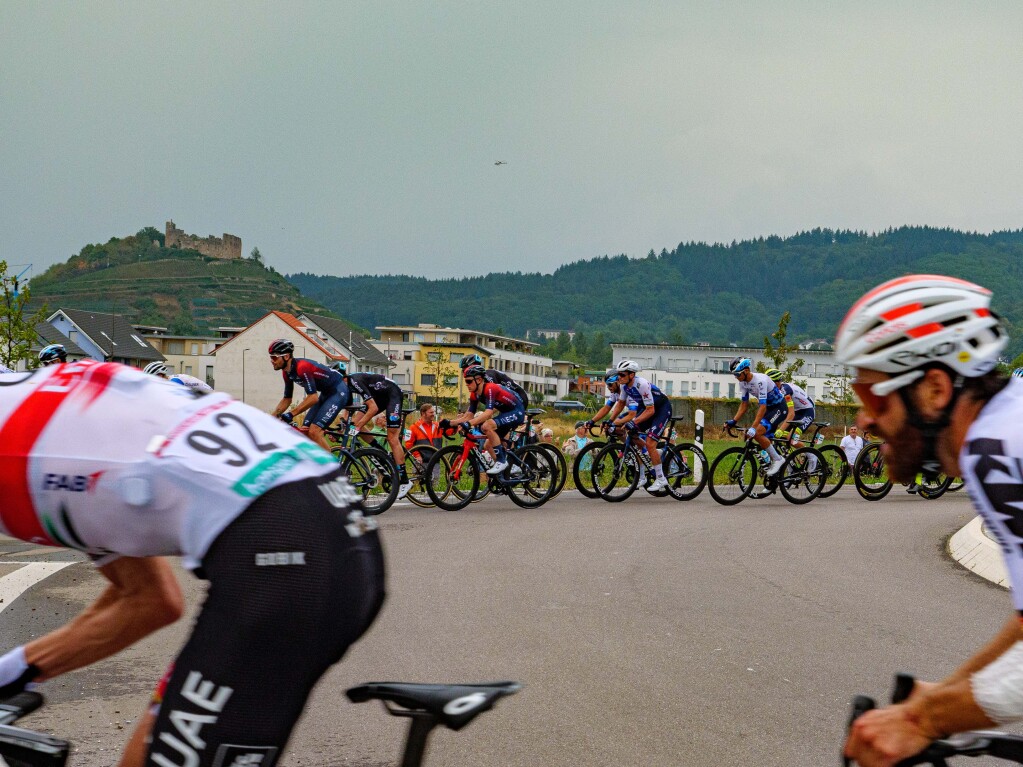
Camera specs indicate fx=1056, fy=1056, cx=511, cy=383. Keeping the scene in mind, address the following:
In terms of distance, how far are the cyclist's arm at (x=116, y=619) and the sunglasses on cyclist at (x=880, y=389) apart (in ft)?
5.81

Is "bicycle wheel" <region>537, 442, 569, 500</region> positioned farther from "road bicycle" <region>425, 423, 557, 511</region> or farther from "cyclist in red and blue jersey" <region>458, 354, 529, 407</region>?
"cyclist in red and blue jersey" <region>458, 354, 529, 407</region>

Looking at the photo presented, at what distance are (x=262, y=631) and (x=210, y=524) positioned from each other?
0.25m

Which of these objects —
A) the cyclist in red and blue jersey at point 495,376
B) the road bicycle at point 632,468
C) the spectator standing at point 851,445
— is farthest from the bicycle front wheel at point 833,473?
the cyclist in red and blue jersey at point 495,376

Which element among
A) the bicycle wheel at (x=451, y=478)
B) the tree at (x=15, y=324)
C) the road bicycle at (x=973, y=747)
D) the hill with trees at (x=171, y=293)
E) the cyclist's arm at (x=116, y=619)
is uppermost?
the hill with trees at (x=171, y=293)

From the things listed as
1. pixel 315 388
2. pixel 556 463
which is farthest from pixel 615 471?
pixel 315 388

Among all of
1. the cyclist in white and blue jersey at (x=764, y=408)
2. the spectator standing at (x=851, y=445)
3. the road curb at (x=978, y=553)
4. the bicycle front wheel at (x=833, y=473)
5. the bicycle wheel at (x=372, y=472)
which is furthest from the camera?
the spectator standing at (x=851, y=445)

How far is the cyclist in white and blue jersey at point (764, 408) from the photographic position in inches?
639

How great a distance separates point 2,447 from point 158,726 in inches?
27.2

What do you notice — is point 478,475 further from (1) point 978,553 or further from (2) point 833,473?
(1) point 978,553

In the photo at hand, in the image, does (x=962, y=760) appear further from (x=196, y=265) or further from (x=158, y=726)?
(x=196, y=265)

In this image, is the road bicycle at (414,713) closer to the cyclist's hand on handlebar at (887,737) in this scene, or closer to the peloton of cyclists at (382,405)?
the cyclist's hand on handlebar at (887,737)

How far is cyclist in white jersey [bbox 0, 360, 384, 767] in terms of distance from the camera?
2.18 metres

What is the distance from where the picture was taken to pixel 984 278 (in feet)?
452

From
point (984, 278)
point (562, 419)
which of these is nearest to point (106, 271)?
point (562, 419)
